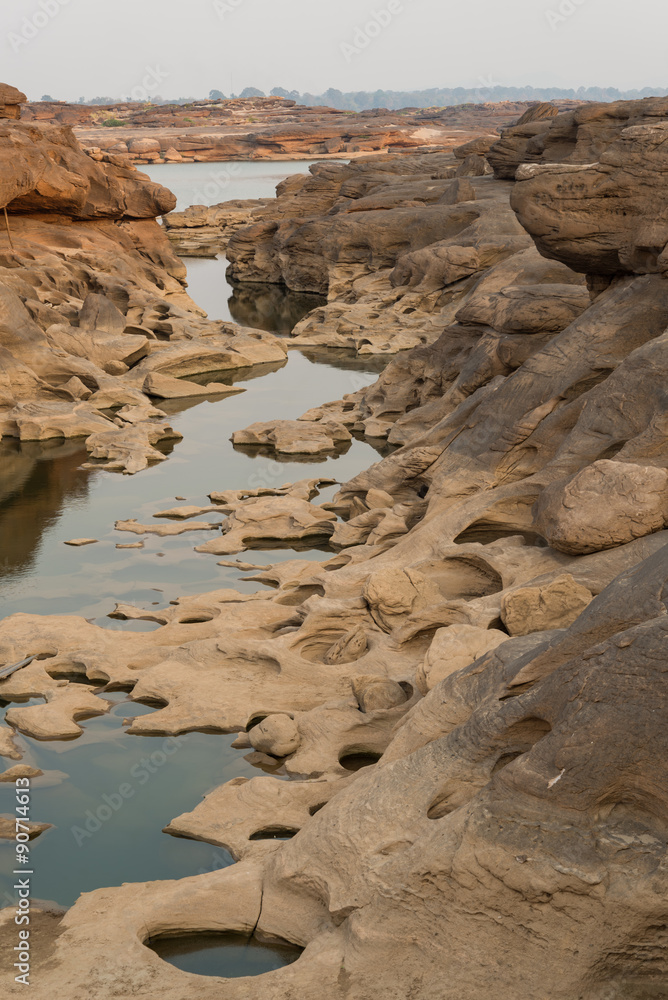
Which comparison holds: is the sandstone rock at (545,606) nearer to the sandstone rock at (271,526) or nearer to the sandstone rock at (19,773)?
the sandstone rock at (19,773)

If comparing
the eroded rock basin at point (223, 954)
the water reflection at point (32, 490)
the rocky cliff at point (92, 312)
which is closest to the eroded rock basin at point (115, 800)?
the eroded rock basin at point (223, 954)

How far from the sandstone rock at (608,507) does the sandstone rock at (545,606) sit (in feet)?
2.32

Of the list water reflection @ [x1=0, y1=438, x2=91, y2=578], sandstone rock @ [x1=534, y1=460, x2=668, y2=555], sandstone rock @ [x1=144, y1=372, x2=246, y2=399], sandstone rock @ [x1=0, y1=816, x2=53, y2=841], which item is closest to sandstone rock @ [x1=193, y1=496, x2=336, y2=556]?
water reflection @ [x1=0, y1=438, x2=91, y2=578]

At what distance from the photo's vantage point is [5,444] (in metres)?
13.6

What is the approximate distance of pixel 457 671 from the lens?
4.91 meters

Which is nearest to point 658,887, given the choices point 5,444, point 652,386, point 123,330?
point 652,386

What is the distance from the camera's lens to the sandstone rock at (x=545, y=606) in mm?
5750

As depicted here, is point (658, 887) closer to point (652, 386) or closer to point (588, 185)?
point (652, 386)

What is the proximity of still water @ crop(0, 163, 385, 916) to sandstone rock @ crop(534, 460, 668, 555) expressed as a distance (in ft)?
8.78

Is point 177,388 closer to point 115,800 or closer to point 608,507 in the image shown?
point 608,507

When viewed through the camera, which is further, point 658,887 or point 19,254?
point 19,254

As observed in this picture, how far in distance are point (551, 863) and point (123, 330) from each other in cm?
1550

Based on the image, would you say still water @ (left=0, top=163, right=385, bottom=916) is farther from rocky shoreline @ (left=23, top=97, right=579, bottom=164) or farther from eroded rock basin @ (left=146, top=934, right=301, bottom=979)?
rocky shoreline @ (left=23, top=97, right=579, bottom=164)

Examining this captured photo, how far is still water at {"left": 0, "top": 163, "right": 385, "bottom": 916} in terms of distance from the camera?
A: 17.3 feet
